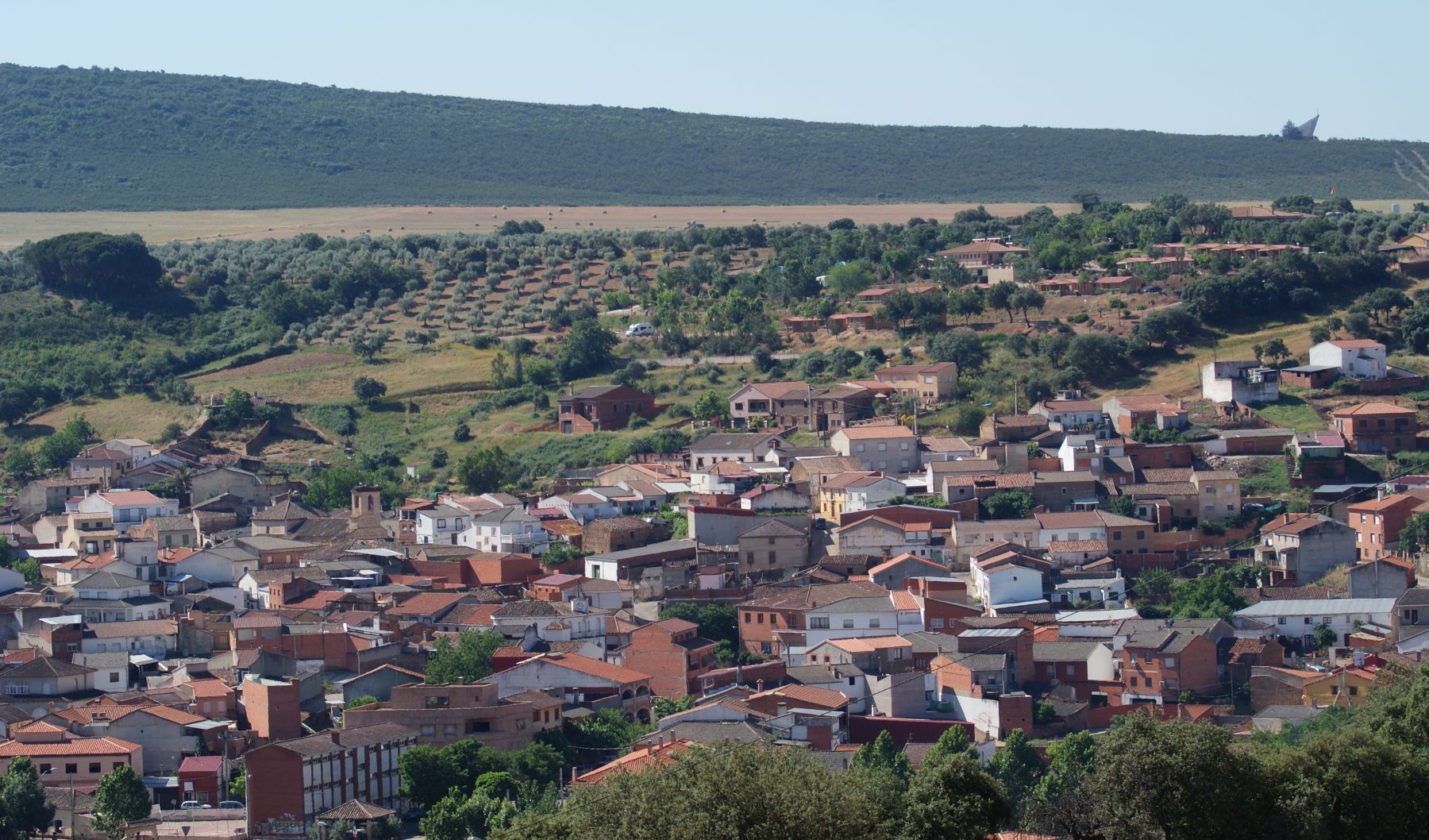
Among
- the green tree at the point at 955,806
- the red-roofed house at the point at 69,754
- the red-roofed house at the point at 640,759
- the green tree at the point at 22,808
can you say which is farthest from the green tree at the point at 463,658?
the green tree at the point at 955,806

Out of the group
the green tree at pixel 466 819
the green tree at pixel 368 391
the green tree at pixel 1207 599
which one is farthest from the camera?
the green tree at pixel 368 391

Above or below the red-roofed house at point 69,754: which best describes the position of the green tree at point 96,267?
above

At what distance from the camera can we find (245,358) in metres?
88.5

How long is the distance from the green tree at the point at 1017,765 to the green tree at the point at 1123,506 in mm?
14352

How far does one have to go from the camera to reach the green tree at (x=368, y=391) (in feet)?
267

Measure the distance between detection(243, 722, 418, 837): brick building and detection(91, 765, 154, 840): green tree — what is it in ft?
6.75

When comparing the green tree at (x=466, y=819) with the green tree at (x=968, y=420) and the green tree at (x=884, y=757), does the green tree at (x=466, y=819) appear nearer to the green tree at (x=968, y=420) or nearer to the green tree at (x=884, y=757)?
the green tree at (x=884, y=757)

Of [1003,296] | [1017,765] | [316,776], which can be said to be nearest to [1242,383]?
[1003,296]

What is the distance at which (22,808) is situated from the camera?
41.3m

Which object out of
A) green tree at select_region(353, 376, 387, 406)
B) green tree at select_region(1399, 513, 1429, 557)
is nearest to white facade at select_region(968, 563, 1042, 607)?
green tree at select_region(1399, 513, 1429, 557)

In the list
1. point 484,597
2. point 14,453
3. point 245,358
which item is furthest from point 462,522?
point 245,358

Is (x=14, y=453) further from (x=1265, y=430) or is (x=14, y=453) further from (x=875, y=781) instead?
(x=875, y=781)

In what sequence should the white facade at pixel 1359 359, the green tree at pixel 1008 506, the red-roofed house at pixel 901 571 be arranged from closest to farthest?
1. the red-roofed house at pixel 901 571
2. the green tree at pixel 1008 506
3. the white facade at pixel 1359 359

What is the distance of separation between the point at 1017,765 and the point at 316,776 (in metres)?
13.2
